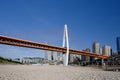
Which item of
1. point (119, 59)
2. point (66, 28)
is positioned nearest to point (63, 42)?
point (66, 28)

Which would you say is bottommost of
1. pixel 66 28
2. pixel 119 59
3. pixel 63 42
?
pixel 119 59

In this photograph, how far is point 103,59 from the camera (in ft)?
351

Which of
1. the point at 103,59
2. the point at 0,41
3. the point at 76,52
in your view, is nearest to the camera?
the point at 0,41

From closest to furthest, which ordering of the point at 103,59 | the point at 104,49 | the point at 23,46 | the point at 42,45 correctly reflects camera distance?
the point at 23,46, the point at 42,45, the point at 103,59, the point at 104,49

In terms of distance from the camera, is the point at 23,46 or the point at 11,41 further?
the point at 23,46

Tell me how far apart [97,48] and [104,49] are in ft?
18.7

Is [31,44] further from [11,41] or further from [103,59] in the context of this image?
[103,59]

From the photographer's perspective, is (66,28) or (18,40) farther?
(66,28)

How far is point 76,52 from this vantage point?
84.1m

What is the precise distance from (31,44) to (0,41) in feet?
44.2

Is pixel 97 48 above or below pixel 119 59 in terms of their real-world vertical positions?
above

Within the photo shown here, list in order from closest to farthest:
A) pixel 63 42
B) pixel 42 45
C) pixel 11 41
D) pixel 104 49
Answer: pixel 11 41 < pixel 42 45 < pixel 63 42 < pixel 104 49

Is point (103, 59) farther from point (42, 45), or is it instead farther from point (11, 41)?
point (11, 41)

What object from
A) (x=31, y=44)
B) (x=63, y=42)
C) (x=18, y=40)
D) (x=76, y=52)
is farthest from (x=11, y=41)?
(x=76, y=52)
